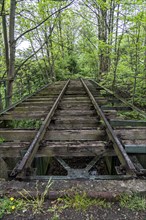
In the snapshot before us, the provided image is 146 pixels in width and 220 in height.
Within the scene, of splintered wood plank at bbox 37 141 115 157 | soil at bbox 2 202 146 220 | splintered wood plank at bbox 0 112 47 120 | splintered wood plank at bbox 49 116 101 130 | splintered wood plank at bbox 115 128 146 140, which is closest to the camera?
soil at bbox 2 202 146 220

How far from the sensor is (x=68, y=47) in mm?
15945

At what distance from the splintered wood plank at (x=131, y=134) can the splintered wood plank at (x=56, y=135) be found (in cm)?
30

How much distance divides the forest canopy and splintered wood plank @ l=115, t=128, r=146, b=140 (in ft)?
10.4

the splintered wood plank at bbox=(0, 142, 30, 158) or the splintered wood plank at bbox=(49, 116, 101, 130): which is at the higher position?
the splintered wood plank at bbox=(49, 116, 101, 130)

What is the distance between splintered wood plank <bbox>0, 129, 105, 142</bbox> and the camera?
120 inches

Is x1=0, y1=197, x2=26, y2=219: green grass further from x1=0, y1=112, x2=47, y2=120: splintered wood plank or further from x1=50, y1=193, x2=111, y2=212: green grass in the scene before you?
x1=0, y1=112, x2=47, y2=120: splintered wood plank

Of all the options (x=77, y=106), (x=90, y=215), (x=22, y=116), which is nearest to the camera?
(x=90, y=215)

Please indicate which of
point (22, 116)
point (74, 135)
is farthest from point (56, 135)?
point (22, 116)

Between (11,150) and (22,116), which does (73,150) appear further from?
(22,116)

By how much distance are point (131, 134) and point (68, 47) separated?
561 inches

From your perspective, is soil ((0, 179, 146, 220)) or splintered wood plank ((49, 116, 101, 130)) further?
splintered wood plank ((49, 116, 101, 130))

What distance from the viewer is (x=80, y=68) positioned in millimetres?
22812

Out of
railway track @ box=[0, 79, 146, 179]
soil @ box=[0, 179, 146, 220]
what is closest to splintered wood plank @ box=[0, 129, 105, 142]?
railway track @ box=[0, 79, 146, 179]

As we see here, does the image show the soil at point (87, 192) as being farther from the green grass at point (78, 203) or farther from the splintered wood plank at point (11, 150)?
the splintered wood plank at point (11, 150)
